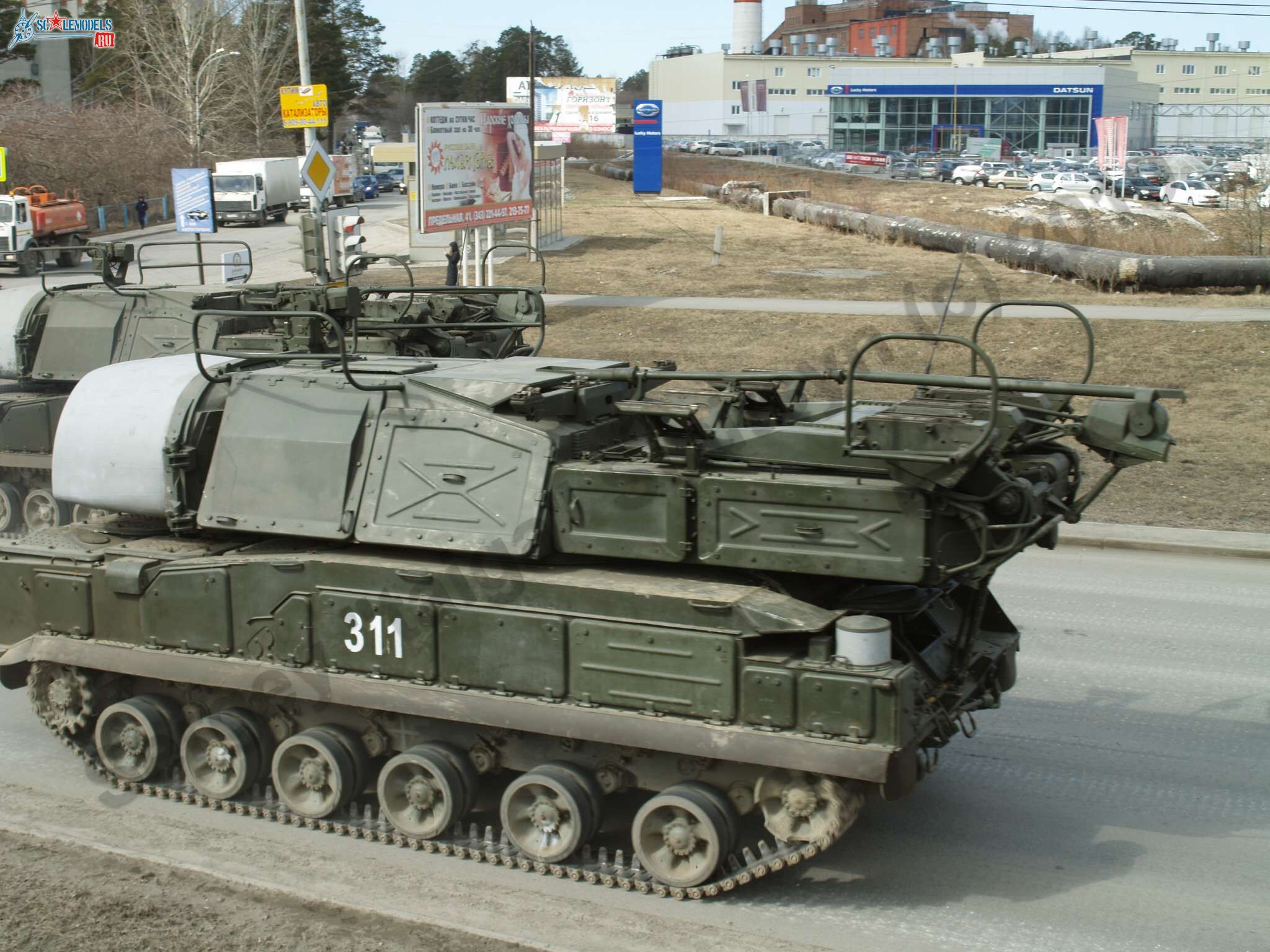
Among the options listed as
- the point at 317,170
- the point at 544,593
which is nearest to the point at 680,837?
the point at 544,593

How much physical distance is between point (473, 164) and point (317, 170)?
5.43 m

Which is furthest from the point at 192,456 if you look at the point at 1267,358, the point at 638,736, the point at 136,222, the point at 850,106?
the point at 850,106

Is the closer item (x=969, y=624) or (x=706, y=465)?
(x=706, y=465)

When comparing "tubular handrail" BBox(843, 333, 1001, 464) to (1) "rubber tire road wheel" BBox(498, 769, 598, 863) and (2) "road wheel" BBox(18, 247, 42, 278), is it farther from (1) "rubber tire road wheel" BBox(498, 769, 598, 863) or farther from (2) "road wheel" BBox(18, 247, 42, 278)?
(2) "road wheel" BBox(18, 247, 42, 278)

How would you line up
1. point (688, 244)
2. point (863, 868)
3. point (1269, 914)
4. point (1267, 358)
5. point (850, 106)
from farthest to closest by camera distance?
point (850, 106), point (688, 244), point (1267, 358), point (863, 868), point (1269, 914)

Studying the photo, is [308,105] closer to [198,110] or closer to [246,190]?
[246,190]

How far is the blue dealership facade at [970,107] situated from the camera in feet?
281

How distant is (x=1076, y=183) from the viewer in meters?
51.2

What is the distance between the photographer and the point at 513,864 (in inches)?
279

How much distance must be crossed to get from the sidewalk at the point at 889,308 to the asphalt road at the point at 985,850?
12.1 m

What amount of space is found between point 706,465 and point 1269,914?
347 cm

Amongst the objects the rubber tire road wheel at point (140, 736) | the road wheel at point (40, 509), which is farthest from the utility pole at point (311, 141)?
the rubber tire road wheel at point (140, 736)

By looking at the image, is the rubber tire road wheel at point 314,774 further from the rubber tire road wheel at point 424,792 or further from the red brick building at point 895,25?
the red brick building at point 895,25

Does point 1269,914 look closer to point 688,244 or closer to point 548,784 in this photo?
point 548,784
